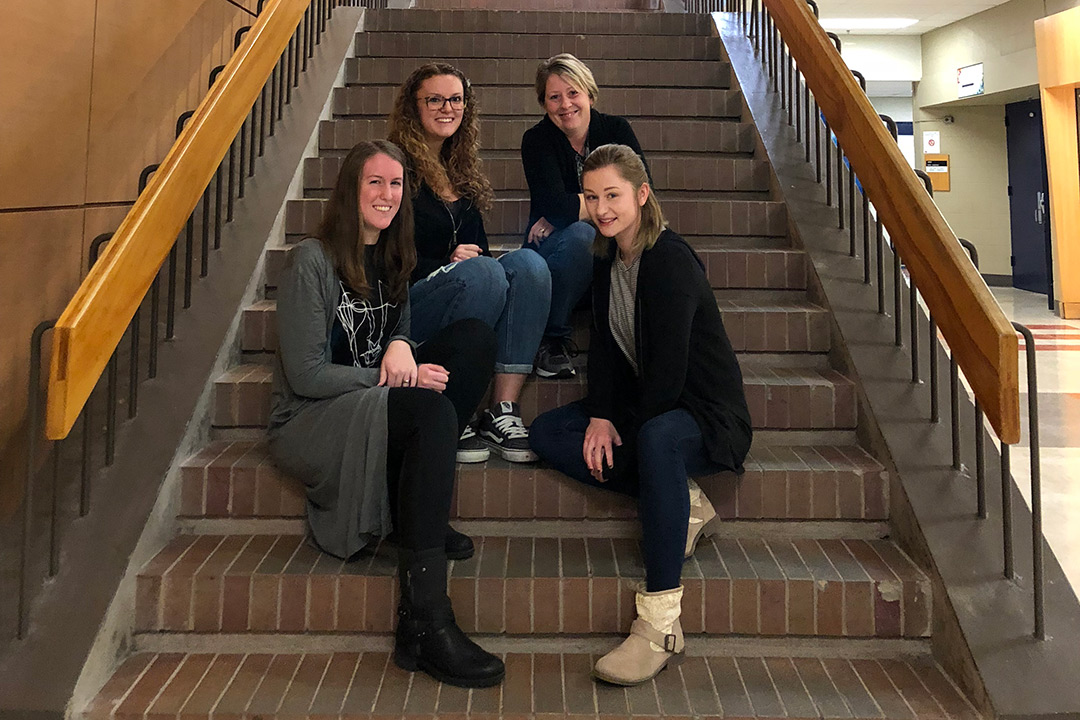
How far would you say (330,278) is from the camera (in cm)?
172

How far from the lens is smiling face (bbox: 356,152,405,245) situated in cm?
175

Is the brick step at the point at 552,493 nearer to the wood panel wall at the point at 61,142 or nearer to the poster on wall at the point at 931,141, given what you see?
the wood panel wall at the point at 61,142

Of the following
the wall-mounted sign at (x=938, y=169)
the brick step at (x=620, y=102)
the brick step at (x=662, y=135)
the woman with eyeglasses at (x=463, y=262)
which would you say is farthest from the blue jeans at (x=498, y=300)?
the wall-mounted sign at (x=938, y=169)

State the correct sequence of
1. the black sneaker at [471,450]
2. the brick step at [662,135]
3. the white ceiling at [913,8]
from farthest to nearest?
the white ceiling at [913,8]
the brick step at [662,135]
the black sneaker at [471,450]

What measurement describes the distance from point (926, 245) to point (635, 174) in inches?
27.4

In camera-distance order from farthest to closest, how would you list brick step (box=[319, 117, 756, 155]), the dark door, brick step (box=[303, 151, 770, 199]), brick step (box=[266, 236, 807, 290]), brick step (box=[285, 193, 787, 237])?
the dark door
brick step (box=[319, 117, 756, 155])
brick step (box=[303, 151, 770, 199])
brick step (box=[285, 193, 787, 237])
brick step (box=[266, 236, 807, 290])

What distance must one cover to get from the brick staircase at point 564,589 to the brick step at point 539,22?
2365 mm

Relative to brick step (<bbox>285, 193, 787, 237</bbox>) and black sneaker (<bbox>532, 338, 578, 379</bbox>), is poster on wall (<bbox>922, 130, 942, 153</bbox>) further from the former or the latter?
black sneaker (<bbox>532, 338, 578, 379</bbox>)

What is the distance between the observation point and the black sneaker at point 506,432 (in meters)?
1.92

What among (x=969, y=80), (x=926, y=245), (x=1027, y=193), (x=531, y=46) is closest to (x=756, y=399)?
(x=926, y=245)

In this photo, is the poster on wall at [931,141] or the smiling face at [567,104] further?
the poster on wall at [931,141]

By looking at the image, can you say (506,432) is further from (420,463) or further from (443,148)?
(443,148)

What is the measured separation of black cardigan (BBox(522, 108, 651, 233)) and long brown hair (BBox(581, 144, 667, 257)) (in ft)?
1.62

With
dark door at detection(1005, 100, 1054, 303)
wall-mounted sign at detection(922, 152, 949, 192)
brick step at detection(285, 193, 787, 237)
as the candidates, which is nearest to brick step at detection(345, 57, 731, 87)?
brick step at detection(285, 193, 787, 237)
